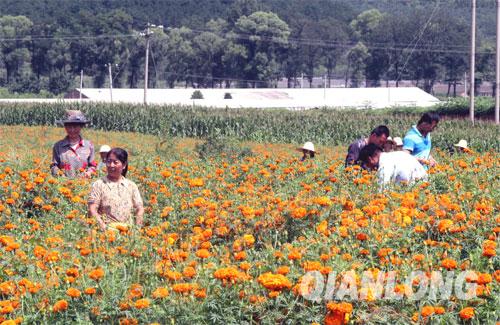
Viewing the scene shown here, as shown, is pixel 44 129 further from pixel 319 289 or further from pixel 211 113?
pixel 319 289

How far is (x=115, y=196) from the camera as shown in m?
6.81

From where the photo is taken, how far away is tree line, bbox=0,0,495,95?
107062mm

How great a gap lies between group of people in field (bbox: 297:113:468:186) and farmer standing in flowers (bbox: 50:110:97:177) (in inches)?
107

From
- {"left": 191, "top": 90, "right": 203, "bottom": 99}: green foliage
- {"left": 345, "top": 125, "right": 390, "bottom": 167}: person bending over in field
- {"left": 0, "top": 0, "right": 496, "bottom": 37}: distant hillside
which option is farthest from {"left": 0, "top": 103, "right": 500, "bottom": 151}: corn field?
{"left": 0, "top": 0, "right": 496, "bottom": 37}: distant hillside

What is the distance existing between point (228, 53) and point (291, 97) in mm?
33359

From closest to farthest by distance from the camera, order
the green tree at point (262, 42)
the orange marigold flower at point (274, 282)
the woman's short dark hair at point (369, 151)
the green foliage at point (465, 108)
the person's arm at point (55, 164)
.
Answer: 1. the orange marigold flower at point (274, 282)
2. the woman's short dark hair at point (369, 151)
3. the person's arm at point (55, 164)
4. the green foliage at point (465, 108)
5. the green tree at point (262, 42)

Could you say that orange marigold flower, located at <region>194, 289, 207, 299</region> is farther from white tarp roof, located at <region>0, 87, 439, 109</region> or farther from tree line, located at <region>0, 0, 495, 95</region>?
tree line, located at <region>0, 0, 495, 95</region>

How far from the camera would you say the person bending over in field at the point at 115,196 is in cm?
678

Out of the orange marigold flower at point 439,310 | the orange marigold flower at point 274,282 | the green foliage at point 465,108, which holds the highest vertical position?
the orange marigold flower at point 274,282

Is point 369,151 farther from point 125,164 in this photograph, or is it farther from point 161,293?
point 161,293

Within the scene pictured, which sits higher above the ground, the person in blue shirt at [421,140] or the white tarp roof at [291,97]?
the person in blue shirt at [421,140]

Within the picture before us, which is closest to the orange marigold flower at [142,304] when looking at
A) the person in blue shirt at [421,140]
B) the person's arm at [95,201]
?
the person's arm at [95,201]

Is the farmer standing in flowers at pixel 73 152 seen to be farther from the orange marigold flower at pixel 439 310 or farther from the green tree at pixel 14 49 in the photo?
the green tree at pixel 14 49

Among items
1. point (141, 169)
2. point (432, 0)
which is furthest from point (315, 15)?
point (141, 169)
